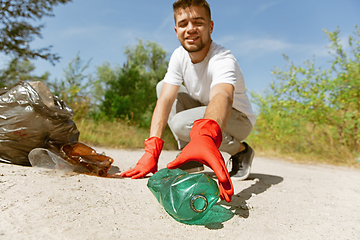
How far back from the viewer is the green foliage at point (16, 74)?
912 centimetres

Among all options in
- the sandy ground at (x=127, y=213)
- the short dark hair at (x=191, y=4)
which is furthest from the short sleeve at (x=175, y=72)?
the sandy ground at (x=127, y=213)

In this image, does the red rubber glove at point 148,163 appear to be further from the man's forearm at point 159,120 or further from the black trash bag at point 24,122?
the black trash bag at point 24,122

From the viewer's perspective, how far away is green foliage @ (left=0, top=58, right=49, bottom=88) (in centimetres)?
912

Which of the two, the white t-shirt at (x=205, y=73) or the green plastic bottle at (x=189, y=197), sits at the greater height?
the white t-shirt at (x=205, y=73)

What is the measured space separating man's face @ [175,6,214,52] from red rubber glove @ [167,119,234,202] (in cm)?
96

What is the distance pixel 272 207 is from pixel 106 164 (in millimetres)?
1354

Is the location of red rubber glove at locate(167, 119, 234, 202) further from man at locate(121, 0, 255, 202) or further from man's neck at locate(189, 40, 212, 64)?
man's neck at locate(189, 40, 212, 64)

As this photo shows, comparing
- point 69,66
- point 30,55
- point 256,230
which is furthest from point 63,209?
point 30,55

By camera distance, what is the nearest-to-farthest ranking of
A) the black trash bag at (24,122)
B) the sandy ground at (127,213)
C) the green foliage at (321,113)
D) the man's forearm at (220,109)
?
the sandy ground at (127,213)
the man's forearm at (220,109)
the black trash bag at (24,122)
the green foliage at (321,113)

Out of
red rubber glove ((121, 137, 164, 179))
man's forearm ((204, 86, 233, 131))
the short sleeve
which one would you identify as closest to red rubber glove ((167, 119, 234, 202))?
man's forearm ((204, 86, 233, 131))

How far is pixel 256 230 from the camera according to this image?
4.03 feet

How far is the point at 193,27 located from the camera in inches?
80.7

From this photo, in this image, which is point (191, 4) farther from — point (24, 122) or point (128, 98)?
point (128, 98)

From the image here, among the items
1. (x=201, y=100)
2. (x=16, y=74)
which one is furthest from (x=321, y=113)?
(x=16, y=74)
